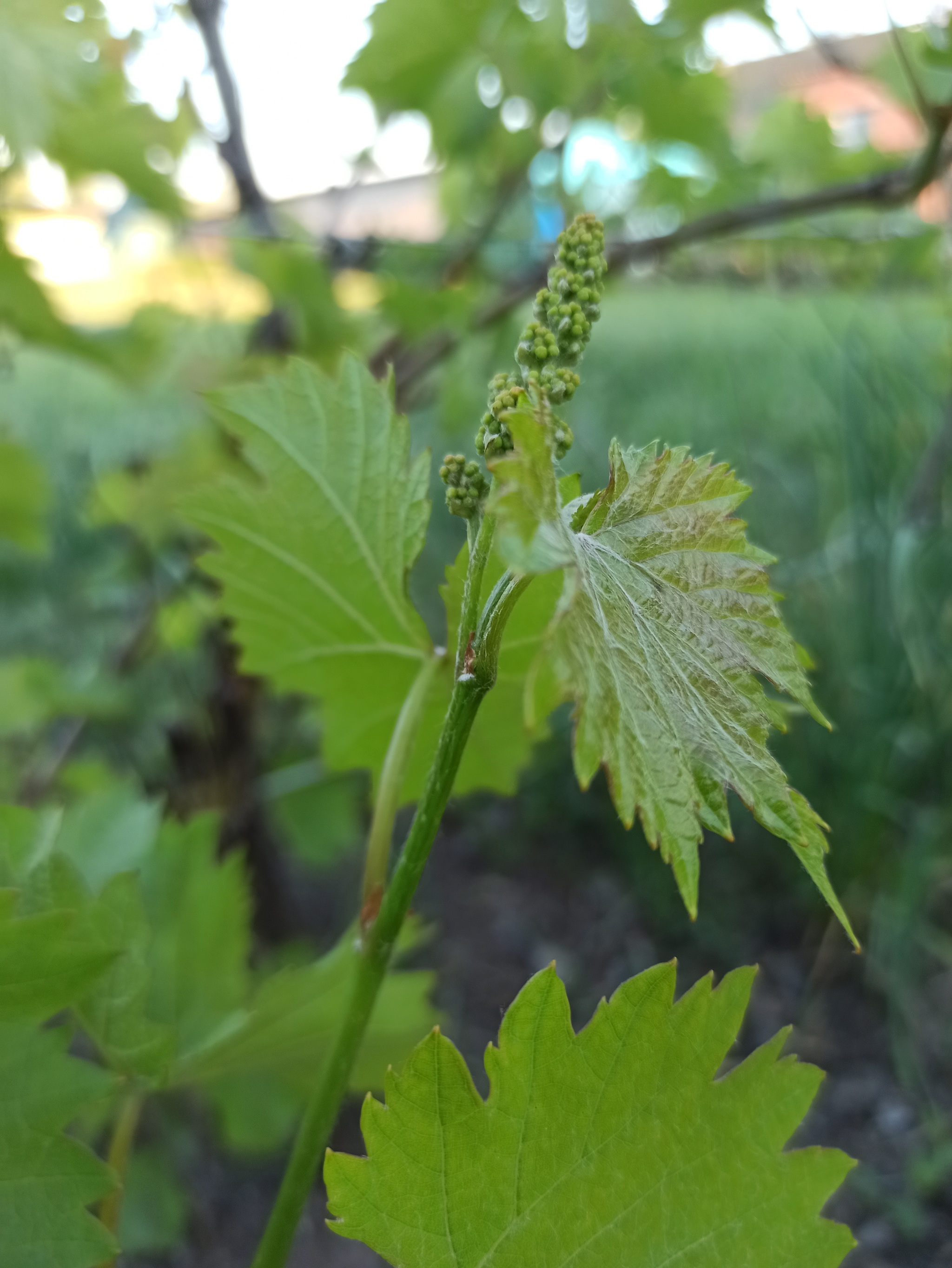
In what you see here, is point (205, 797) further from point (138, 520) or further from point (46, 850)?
point (46, 850)

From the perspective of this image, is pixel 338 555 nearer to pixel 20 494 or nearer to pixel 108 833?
pixel 108 833

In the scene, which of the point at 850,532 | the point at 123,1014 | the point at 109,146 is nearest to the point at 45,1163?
the point at 123,1014

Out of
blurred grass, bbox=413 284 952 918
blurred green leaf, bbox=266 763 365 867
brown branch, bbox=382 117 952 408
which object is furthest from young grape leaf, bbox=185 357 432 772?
blurred green leaf, bbox=266 763 365 867

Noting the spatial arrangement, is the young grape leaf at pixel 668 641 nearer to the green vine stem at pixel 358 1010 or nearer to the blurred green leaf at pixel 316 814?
the green vine stem at pixel 358 1010

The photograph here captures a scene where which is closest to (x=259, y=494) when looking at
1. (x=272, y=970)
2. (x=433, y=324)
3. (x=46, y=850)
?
(x=46, y=850)

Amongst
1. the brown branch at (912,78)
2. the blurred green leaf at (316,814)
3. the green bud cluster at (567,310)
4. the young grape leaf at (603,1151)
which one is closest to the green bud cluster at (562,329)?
the green bud cluster at (567,310)

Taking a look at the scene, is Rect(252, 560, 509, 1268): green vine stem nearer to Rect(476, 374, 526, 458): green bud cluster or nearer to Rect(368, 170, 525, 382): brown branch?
Rect(476, 374, 526, 458): green bud cluster
